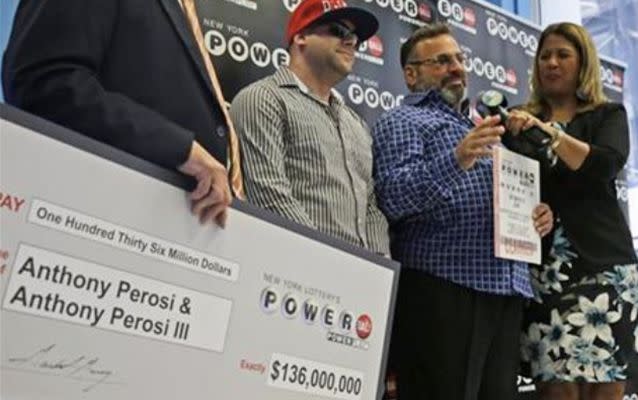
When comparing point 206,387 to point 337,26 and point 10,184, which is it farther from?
point 337,26


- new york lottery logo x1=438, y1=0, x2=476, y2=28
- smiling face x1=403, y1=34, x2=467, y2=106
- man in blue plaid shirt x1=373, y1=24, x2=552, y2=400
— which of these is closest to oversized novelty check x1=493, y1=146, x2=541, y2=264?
man in blue plaid shirt x1=373, y1=24, x2=552, y2=400

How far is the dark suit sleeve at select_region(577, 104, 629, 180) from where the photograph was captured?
210 centimetres

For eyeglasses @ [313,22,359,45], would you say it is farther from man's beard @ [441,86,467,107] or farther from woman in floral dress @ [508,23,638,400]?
woman in floral dress @ [508,23,638,400]

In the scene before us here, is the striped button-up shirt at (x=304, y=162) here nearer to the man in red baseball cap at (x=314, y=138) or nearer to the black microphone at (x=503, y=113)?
the man in red baseball cap at (x=314, y=138)

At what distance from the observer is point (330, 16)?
2.00m

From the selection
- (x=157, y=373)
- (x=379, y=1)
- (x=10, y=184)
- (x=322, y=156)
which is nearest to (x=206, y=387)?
(x=157, y=373)

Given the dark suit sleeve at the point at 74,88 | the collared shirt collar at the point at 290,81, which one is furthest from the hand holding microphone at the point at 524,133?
the dark suit sleeve at the point at 74,88

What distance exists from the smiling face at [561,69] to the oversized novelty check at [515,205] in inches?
13.2

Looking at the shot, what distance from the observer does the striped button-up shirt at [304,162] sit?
1722mm

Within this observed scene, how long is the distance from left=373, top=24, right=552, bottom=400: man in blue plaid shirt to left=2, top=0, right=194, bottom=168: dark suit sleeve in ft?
2.98

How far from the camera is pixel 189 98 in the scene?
1285 millimetres

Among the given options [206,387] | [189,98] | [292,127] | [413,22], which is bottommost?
[206,387]

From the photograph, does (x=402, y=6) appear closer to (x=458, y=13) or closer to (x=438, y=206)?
(x=458, y=13)

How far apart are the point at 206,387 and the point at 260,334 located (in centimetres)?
13
